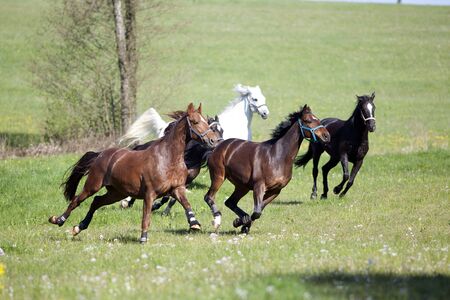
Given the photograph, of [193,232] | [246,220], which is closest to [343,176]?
[246,220]

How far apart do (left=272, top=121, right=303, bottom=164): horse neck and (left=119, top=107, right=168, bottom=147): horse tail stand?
21.2 ft

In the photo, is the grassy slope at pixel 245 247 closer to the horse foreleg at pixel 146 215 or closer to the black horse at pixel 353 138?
the horse foreleg at pixel 146 215

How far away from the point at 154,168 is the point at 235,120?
7353mm

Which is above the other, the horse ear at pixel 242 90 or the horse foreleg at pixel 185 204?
the horse ear at pixel 242 90

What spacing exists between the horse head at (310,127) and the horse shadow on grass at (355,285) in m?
4.71

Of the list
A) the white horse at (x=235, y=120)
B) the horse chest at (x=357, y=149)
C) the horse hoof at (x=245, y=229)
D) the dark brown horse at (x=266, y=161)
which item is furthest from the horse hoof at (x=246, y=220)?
the white horse at (x=235, y=120)

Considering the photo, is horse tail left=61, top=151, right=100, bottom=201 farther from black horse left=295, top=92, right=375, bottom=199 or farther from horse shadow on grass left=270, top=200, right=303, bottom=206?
black horse left=295, top=92, right=375, bottom=199

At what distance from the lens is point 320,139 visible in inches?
484

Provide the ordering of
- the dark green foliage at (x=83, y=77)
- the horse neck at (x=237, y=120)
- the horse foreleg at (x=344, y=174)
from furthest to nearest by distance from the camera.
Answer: the dark green foliage at (x=83, y=77)
the horse neck at (x=237, y=120)
the horse foreleg at (x=344, y=174)

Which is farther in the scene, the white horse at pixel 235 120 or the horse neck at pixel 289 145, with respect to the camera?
the white horse at pixel 235 120

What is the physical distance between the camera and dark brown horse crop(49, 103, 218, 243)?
36.6 feet

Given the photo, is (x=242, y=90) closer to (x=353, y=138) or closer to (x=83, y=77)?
(x=353, y=138)

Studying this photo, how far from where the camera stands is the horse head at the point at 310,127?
40.1 feet

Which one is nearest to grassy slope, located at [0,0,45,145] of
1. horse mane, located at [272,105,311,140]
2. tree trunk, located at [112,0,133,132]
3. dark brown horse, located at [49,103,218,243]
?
tree trunk, located at [112,0,133,132]
